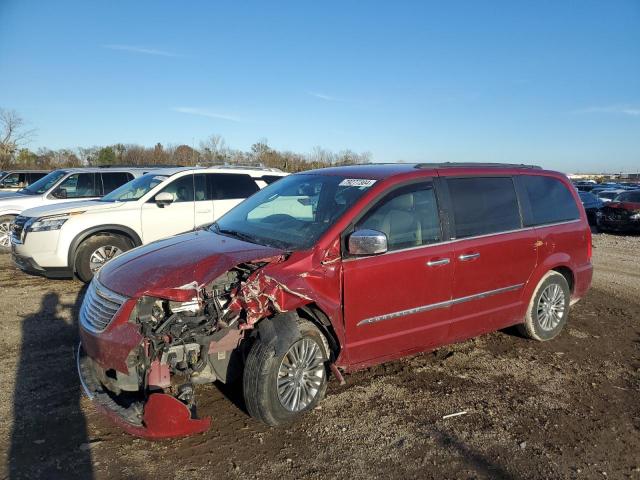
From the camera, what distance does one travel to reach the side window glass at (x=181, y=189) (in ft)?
27.7

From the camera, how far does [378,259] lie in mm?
3904

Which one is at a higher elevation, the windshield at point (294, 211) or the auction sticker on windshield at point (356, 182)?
the auction sticker on windshield at point (356, 182)

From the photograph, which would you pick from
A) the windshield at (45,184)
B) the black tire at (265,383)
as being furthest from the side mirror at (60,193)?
the black tire at (265,383)

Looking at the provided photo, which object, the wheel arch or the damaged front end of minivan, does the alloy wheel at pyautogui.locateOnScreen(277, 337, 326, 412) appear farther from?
the wheel arch

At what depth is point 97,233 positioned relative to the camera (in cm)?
768

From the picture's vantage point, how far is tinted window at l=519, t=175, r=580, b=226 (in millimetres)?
5180

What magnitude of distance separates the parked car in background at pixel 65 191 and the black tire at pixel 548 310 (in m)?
9.26

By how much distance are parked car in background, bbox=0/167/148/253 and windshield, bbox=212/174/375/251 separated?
7331 mm

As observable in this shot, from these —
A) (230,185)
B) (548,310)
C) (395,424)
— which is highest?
(230,185)

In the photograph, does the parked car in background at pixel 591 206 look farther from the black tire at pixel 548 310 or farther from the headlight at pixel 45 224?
the headlight at pixel 45 224

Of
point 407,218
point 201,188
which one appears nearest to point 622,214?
point 201,188

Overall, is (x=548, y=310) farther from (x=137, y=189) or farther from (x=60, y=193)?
(x=60, y=193)

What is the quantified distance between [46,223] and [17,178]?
423 inches

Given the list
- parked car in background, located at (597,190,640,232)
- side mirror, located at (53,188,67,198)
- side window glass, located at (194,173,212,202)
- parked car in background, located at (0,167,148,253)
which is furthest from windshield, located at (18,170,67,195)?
parked car in background, located at (597,190,640,232)
